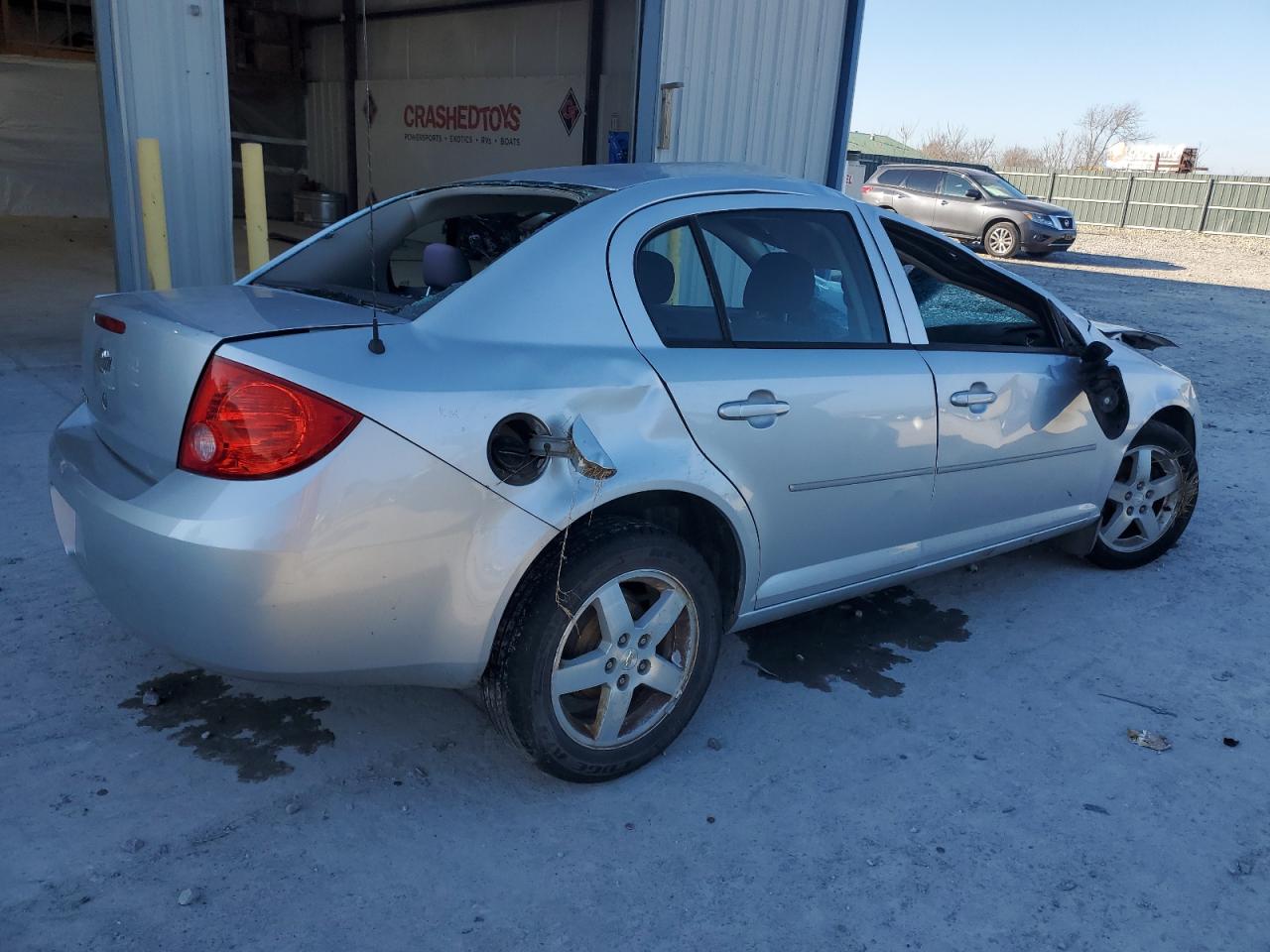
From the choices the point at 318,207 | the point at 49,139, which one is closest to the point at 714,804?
the point at 318,207

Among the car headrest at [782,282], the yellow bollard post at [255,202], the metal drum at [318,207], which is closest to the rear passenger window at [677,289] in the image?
the car headrest at [782,282]

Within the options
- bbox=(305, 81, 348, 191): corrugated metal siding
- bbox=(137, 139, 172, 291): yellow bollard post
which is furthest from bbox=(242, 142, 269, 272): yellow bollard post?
bbox=(305, 81, 348, 191): corrugated metal siding

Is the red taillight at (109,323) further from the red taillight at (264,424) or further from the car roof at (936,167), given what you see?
the car roof at (936,167)

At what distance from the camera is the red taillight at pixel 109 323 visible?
2.54 m

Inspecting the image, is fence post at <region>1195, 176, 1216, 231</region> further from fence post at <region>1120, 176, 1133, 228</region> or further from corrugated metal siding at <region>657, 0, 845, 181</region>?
corrugated metal siding at <region>657, 0, 845, 181</region>

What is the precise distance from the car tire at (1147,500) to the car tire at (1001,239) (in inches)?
620

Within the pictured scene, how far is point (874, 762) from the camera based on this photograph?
2.92 metres

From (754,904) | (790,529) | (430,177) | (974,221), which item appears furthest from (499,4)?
(754,904)

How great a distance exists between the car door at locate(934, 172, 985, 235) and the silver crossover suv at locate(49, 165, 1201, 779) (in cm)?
1675

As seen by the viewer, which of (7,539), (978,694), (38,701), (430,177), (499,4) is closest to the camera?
(38,701)

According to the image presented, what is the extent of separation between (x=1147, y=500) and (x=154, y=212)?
5441mm

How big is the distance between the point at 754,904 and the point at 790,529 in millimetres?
1085

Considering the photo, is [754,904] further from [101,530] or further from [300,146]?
[300,146]

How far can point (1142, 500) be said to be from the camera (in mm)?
4355
